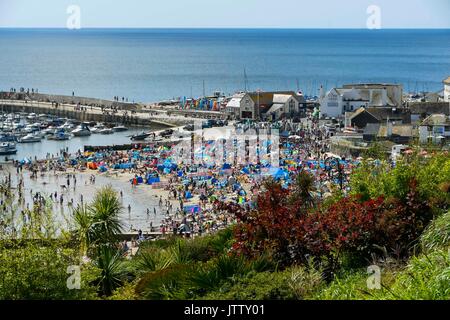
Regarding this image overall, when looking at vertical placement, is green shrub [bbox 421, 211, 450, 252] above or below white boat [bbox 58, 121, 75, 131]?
above

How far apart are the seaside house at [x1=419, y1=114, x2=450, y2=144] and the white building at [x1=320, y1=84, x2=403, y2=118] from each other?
10.7 m

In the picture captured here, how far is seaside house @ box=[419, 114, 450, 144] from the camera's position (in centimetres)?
4084

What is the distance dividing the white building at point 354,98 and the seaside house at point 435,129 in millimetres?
10724

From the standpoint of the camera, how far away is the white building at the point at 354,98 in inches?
2111

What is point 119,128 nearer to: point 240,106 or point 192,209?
point 240,106

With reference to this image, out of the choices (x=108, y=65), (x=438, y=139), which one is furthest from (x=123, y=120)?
(x=108, y=65)

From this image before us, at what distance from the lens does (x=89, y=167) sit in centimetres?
4194

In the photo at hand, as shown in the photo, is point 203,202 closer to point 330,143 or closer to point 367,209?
point 330,143

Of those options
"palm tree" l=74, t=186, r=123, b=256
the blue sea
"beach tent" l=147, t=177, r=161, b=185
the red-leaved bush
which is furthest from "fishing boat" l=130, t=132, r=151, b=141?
the red-leaved bush

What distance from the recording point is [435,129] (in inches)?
1642

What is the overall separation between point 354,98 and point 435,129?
13003 millimetres

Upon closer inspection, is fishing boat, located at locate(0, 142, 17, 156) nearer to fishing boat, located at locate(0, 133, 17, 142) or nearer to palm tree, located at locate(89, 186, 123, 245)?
fishing boat, located at locate(0, 133, 17, 142)
